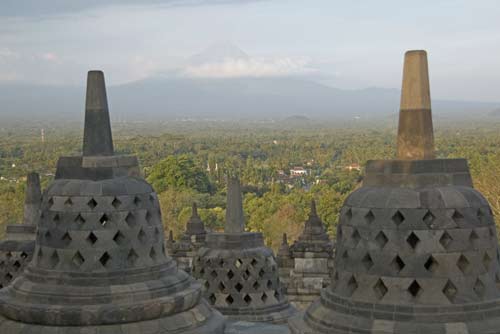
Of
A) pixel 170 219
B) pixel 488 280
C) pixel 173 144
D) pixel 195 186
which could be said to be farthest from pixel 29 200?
pixel 173 144

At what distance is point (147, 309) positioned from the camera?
8.22 m

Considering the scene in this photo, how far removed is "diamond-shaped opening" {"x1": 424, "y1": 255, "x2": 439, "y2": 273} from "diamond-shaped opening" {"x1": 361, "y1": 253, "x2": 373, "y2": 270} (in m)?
0.43

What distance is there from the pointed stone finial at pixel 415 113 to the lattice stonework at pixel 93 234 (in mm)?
3072

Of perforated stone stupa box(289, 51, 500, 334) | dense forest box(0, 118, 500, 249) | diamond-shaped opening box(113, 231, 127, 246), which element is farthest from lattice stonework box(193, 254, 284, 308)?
perforated stone stupa box(289, 51, 500, 334)

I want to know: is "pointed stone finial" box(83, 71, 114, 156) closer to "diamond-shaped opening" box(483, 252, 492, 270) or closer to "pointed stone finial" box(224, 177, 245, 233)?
"pointed stone finial" box(224, 177, 245, 233)

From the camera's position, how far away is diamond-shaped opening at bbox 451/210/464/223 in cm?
637

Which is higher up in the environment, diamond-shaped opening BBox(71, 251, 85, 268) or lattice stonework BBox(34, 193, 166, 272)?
lattice stonework BBox(34, 193, 166, 272)

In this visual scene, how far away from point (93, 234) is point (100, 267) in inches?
13.5

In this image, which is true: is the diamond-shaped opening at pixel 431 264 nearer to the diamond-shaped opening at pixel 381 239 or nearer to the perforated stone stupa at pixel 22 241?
the diamond-shaped opening at pixel 381 239

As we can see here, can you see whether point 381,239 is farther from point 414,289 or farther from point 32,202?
point 32,202

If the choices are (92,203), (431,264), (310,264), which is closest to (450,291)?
(431,264)

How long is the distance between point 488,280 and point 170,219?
48303mm

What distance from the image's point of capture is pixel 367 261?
21.1ft

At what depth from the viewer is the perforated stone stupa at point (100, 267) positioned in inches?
320
